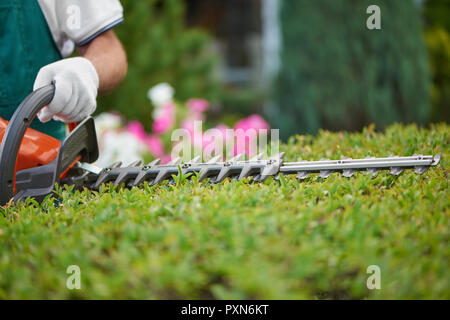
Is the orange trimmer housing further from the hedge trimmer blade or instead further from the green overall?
the green overall

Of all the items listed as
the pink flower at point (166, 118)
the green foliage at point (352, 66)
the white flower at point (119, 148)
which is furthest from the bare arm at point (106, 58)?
the green foliage at point (352, 66)

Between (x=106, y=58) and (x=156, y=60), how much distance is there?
4.51 m

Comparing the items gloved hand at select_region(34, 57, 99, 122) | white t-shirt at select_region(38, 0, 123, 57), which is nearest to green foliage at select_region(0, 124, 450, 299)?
gloved hand at select_region(34, 57, 99, 122)

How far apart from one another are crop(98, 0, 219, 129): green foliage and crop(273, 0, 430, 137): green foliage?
1477 millimetres

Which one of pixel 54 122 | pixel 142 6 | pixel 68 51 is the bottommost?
pixel 54 122

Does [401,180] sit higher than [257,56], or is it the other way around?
[257,56]

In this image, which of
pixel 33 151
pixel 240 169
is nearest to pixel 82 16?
pixel 33 151

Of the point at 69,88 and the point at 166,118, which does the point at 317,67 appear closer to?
the point at 166,118

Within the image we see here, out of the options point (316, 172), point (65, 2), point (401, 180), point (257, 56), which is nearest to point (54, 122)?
point (65, 2)

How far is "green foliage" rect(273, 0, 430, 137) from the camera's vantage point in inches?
219

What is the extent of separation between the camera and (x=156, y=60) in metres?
6.27

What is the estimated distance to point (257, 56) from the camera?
9422 millimetres

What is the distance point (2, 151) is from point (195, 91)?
17.0 ft
